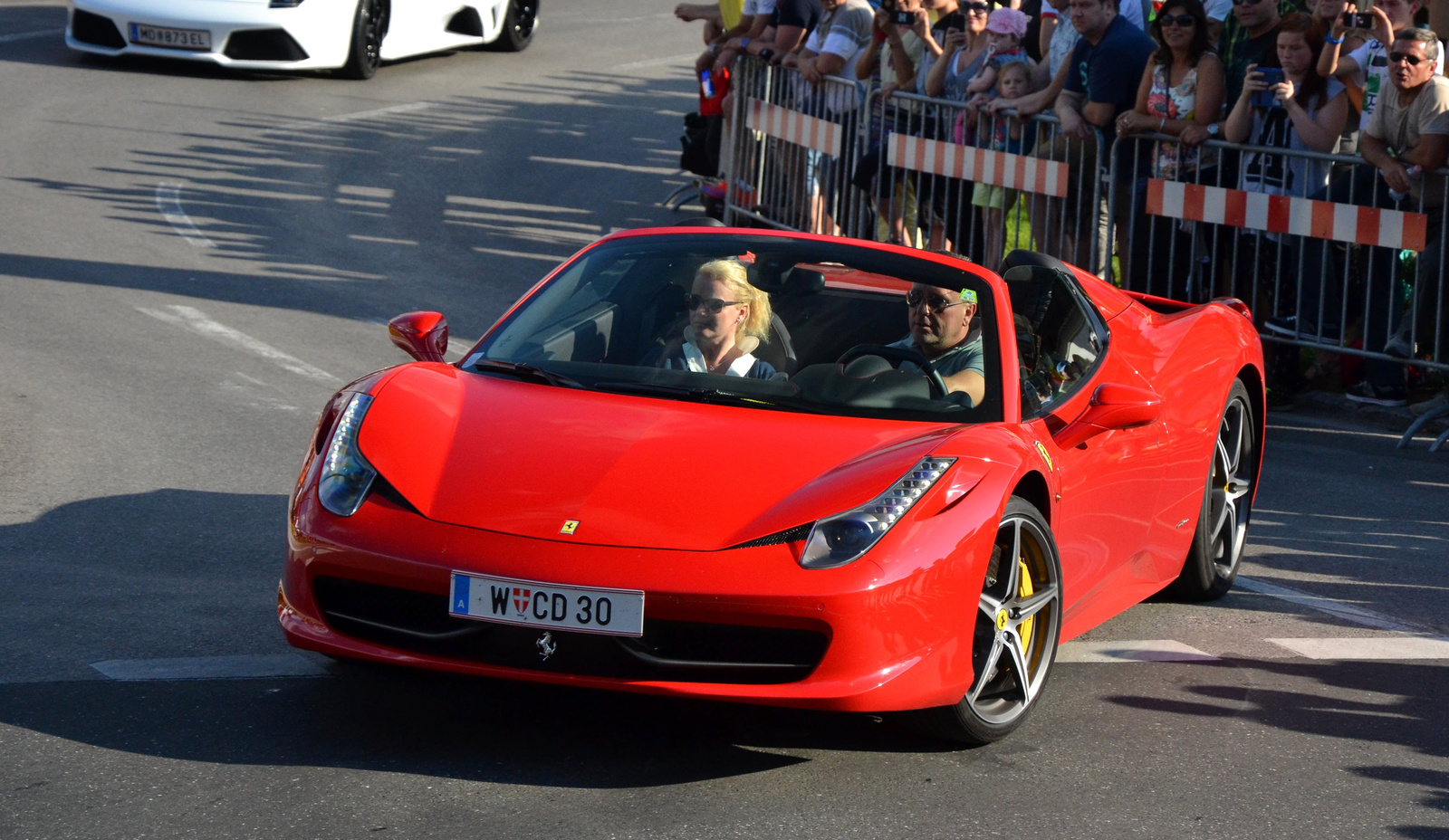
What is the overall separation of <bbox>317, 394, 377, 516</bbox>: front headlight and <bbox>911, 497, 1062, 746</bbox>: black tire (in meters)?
1.49

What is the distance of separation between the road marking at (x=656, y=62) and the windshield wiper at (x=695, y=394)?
18.4 m

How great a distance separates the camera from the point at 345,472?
462 centimetres

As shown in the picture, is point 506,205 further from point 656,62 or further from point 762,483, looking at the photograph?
point 762,483

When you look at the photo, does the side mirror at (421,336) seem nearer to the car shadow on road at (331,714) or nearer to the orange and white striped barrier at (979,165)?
the car shadow on road at (331,714)

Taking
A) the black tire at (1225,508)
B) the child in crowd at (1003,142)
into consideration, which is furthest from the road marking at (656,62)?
the black tire at (1225,508)

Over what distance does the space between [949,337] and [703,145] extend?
10.5m

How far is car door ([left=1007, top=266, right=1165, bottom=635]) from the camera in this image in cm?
518

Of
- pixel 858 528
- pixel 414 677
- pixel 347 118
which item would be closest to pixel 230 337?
pixel 414 677

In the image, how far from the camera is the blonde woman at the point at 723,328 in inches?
210

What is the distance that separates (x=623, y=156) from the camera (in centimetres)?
1809

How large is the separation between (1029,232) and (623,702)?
22.6ft

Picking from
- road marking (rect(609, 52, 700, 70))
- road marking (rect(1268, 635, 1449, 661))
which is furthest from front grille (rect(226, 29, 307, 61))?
road marking (rect(1268, 635, 1449, 661))

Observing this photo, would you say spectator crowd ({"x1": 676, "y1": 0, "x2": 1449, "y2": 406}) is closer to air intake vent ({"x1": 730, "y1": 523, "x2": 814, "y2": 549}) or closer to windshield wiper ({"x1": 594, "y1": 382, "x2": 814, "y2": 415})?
windshield wiper ({"x1": 594, "y1": 382, "x2": 814, "y2": 415})

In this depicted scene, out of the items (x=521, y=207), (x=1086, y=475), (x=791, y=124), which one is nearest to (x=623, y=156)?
(x=521, y=207)
